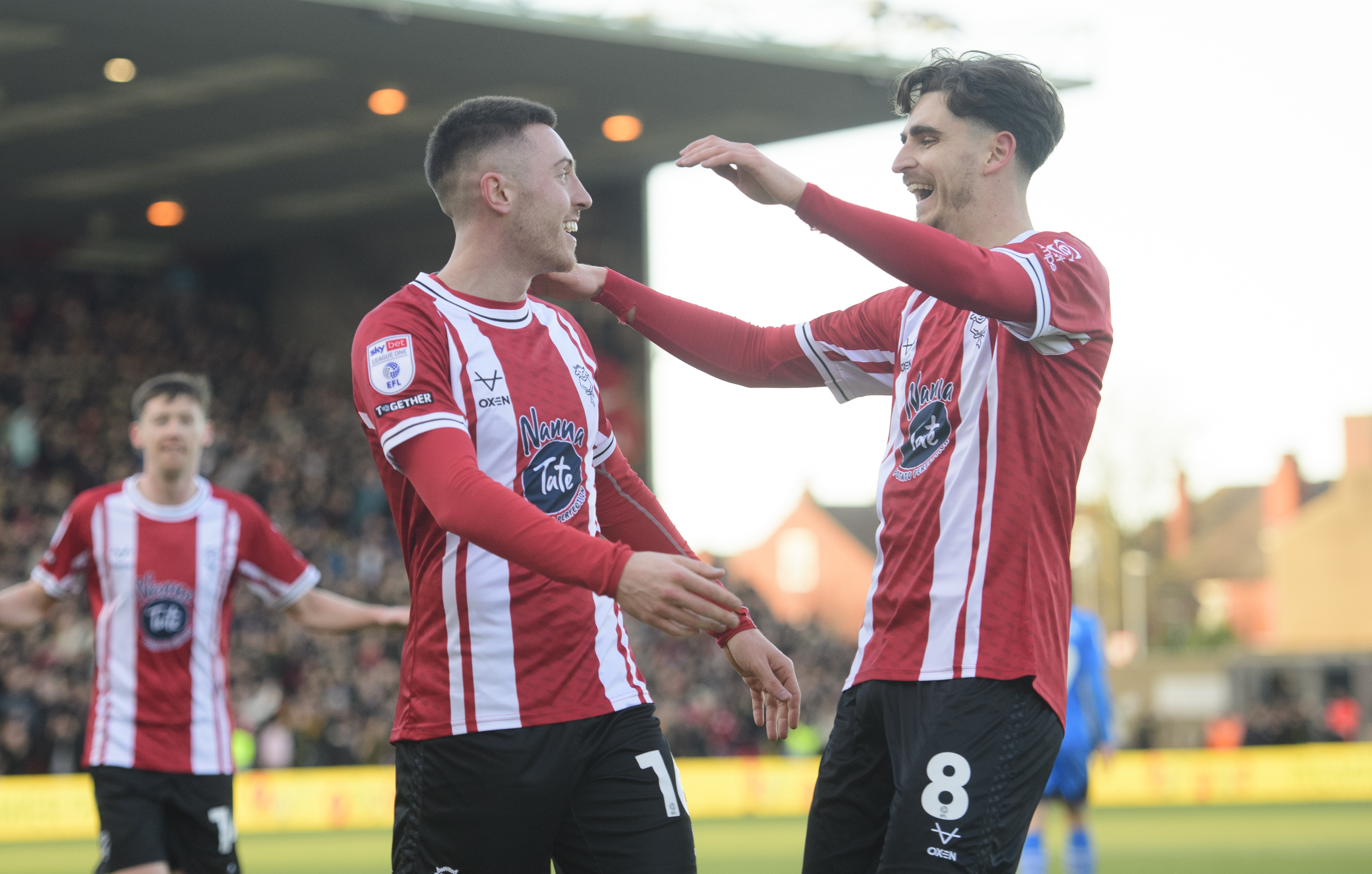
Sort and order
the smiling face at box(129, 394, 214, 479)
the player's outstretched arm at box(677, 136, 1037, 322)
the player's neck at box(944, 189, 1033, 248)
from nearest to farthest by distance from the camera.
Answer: the player's outstretched arm at box(677, 136, 1037, 322) → the player's neck at box(944, 189, 1033, 248) → the smiling face at box(129, 394, 214, 479)

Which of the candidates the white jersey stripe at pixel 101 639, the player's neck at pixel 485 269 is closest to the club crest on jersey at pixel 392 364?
the player's neck at pixel 485 269

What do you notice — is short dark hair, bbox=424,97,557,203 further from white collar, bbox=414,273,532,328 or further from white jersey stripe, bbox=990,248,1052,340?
white jersey stripe, bbox=990,248,1052,340

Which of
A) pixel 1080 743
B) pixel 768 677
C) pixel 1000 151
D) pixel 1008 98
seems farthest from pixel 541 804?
pixel 1080 743

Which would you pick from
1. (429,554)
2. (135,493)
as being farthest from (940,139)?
(135,493)

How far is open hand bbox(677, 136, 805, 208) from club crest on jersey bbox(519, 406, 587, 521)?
2.36 ft

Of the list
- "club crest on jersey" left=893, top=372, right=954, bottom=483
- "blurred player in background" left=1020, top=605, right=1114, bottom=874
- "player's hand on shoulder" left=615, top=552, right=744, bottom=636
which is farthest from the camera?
"blurred player in background" left=1020, top=605, right=1114, bottom=874

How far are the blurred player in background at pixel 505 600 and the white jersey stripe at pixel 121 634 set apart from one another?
2.54 meters

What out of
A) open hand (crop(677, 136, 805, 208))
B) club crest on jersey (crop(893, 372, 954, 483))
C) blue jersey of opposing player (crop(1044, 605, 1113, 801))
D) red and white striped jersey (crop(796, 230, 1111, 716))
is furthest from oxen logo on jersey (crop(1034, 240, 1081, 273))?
blue jersey of opposing player (crop(1044, 605, 1113, 801))

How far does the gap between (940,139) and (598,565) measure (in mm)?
1434

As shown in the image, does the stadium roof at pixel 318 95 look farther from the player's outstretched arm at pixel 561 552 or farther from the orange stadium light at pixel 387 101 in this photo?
the player's outstretched arm at pixel 561 552

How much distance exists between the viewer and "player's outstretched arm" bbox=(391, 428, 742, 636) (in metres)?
3.11

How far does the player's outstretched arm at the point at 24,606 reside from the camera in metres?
6.18

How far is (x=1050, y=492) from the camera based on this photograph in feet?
12.0

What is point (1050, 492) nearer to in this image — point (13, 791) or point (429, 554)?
point (429, 554)
